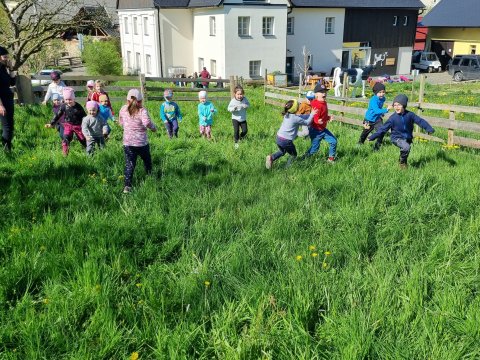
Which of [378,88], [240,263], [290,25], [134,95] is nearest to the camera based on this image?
[240,263]

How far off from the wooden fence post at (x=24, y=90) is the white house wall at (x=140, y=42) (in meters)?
21.9

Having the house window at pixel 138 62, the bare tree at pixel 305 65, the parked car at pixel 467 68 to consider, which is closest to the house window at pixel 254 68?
the bare tree at pixel 305 65

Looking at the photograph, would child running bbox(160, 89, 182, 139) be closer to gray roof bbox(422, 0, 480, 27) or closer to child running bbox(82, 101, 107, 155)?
child running bbox(82, 101, 107, 155)

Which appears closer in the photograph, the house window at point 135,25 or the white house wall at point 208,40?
the white house wall at point 208,40

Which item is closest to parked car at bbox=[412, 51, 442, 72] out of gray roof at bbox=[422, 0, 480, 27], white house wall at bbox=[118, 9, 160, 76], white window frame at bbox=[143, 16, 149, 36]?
gray roof at bbox=[422, 0, 480, 27]

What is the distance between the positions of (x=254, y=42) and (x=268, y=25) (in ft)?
6.15

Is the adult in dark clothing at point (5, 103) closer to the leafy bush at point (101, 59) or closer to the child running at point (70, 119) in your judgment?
the child running at point (70, 119)

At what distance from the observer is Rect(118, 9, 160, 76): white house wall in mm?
34312

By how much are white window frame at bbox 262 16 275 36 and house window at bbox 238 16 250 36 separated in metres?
1.38

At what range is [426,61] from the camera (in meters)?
42.3

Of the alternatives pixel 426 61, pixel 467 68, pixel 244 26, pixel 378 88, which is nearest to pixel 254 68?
pixel 244 26

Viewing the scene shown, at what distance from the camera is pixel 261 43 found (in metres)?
32.2

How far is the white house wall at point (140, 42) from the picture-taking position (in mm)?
34312

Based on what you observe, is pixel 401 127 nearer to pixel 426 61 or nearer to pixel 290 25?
pixel 290 25
